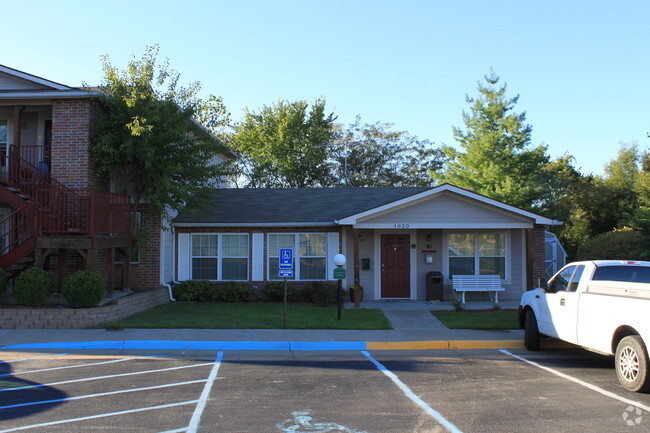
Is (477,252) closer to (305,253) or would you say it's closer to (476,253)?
(476,253)

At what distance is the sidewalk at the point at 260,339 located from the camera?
984 cm

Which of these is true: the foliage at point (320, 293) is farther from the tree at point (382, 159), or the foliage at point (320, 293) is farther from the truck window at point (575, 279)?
the tree at point (382, 159)

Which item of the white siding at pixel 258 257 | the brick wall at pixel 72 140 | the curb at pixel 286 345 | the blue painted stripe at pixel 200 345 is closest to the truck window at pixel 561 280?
the curb at pixel 286 345

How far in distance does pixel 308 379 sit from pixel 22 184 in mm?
10094

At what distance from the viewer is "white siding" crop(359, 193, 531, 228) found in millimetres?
15430

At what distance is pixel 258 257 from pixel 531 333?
9142mm

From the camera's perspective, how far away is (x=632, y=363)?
6789 mm

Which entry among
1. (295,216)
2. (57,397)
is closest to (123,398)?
(57,397)

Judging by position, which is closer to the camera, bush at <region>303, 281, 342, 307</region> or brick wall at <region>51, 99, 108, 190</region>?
brick wall at <region>51, 99, 108, 190</region>

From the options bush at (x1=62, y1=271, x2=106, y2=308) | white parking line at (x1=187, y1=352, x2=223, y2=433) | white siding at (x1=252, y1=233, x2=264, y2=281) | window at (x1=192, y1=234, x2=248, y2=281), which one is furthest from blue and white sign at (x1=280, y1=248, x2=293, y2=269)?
window at (x1=192, y1=234, x2=248, y2=281)

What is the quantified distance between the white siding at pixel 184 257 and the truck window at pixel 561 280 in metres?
11.2

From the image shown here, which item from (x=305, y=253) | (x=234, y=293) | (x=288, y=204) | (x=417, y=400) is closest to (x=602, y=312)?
(x=417, y=400)

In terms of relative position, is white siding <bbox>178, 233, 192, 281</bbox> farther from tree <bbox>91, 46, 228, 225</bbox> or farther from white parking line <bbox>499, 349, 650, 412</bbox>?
white parking line <bbox>499, 349, 650, 412</bbox>

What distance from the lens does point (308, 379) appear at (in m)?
→ 7.62
